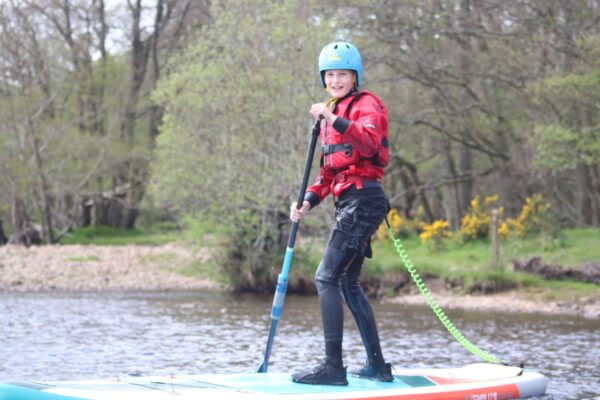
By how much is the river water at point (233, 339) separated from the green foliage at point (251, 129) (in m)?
2.32

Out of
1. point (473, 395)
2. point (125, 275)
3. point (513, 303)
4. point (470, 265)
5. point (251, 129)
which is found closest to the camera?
point (473, 395)

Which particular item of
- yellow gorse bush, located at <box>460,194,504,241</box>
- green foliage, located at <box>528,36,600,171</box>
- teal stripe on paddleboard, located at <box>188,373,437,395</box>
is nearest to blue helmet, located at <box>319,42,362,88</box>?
teal stripe on paddleboard, located at <box>188,373,437,395</box>

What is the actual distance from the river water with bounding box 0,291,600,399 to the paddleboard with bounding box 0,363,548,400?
67 cm

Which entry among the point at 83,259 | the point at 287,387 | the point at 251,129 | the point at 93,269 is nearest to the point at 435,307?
the point at 287,387

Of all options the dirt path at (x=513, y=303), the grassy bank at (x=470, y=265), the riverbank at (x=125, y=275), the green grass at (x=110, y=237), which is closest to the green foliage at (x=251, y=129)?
the grassy bank at (x=470, y=265)

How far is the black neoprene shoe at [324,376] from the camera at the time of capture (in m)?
8.05

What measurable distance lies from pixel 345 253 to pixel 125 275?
740 inches

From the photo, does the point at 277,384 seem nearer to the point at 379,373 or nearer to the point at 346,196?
the point at 379,373

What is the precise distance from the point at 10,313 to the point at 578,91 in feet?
40.8

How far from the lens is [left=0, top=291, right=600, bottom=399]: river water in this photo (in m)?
11.5

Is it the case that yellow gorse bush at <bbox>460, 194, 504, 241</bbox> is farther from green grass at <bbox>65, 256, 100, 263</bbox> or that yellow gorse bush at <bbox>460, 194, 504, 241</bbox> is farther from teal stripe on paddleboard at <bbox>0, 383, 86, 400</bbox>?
teal stripe on paddleboard at <bbox>0, 383, 86, 400</bbox>

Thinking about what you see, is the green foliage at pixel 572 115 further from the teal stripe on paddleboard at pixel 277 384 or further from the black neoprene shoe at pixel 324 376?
the black neoprene shoe at pixel 324 376

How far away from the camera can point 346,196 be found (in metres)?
8.16

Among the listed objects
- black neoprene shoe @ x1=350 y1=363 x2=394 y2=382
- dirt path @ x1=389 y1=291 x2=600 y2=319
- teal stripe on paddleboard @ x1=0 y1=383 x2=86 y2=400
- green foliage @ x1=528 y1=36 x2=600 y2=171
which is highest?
green foliage @ x1=528 y1=36 x2=600 y2=171
